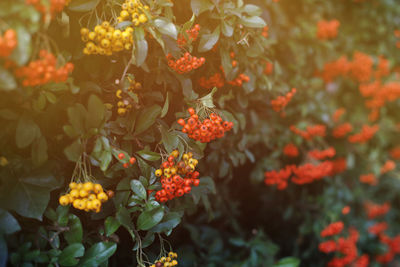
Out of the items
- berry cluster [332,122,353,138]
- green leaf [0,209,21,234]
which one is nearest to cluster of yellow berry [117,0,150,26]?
green leaf [0,209,21,234]

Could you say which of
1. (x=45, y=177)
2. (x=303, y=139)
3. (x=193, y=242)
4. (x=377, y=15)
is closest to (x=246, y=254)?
(x=193, y=242)

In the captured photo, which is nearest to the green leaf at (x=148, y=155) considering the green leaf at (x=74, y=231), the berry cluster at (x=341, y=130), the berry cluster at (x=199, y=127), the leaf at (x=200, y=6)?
the berry cluster at (x=199, y=127)

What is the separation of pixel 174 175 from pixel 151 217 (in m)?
0.20

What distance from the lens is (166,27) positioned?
3.63 ft

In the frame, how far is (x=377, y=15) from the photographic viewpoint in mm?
3039

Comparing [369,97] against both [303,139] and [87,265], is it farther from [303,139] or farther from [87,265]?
[87,265]

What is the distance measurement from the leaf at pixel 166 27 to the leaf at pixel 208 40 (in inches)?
8.9

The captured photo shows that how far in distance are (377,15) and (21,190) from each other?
323 cm

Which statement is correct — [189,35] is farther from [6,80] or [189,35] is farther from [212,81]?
[6,80]

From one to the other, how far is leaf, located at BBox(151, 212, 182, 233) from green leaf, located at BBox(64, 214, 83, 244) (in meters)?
0.27

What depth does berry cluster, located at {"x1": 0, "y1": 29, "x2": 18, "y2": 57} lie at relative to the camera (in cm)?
83

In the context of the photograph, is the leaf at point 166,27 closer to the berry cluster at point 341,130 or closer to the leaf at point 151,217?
the leaf at point 151,217

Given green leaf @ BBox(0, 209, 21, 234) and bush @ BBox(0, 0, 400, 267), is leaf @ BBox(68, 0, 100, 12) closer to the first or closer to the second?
bush @ BBox(0, 0, 400, 267)

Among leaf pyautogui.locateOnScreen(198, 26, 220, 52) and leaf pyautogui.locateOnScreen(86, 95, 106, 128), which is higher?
leaf pyautogui.locateOnScreen(198, 26, 220, 52)
